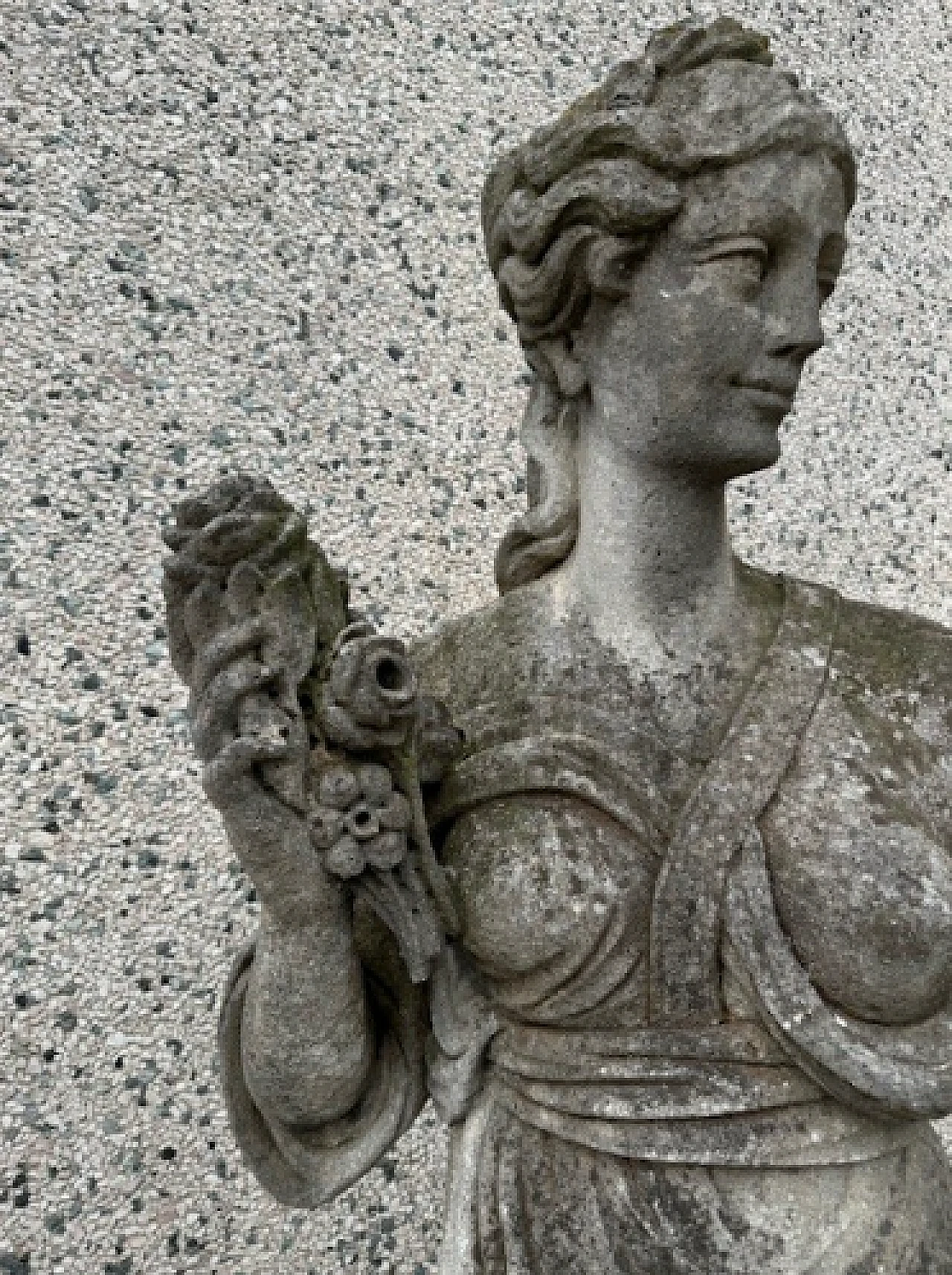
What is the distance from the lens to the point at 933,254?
97.4 inches

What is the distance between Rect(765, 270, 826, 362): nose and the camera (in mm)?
835

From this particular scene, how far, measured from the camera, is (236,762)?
0.78m

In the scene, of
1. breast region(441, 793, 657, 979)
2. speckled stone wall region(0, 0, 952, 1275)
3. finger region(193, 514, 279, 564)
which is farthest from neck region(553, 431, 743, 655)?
speckled stone wall region(0, 0, 952, 1275)

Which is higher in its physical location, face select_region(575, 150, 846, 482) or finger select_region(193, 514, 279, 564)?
face select_region(575, 150, 846, 482)

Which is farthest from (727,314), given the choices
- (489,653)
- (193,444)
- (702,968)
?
(193,444)

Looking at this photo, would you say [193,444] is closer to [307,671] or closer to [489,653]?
[489,653]

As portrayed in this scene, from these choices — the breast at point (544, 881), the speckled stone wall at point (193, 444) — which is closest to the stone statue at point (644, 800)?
the breast at point (544, 881)

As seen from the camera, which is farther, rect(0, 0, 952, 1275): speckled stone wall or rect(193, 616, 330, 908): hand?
rect(0, 0, 952, 1275): speckled stone wall

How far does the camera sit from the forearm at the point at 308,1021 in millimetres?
854

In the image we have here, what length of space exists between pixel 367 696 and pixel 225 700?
77 mm

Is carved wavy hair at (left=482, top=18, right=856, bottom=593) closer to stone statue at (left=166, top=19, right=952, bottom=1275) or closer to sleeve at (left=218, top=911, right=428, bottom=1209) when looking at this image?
stone statue at (left=166, top=19, right=952, bottom=1275)

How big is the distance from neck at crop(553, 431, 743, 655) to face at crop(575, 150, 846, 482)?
3 cm

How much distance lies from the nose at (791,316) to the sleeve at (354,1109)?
1.48ft

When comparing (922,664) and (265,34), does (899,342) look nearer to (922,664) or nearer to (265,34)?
(265,34)
